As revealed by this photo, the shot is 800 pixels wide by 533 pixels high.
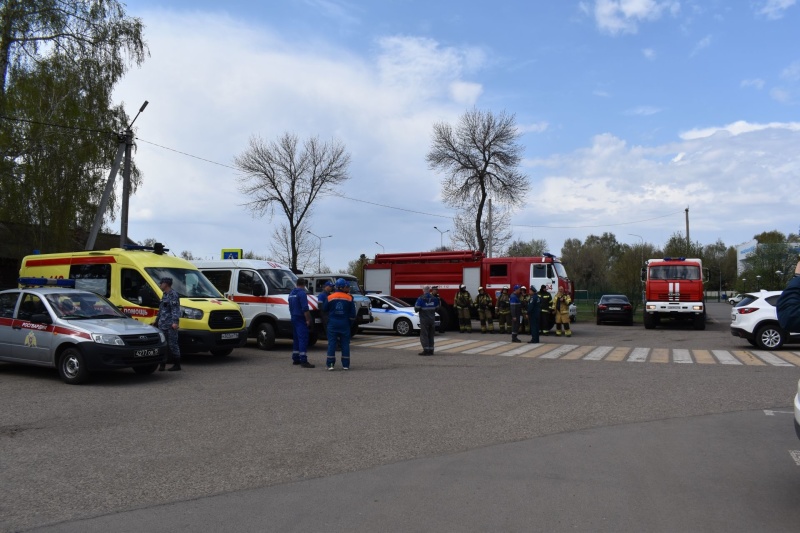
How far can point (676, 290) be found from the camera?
1056 inches

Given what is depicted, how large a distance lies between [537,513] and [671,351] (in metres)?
14.1

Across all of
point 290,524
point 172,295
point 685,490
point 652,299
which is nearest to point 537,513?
point 685,490

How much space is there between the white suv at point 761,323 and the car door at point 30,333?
653 inches

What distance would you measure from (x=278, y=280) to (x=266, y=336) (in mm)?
1573

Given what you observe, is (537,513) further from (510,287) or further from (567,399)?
(510,287)

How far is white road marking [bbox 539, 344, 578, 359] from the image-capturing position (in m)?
16.2

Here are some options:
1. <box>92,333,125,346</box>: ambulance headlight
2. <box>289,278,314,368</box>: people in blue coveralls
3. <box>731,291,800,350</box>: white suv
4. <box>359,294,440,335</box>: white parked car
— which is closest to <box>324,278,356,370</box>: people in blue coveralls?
<box>289,278,314,368</box>: people in blue coveralls

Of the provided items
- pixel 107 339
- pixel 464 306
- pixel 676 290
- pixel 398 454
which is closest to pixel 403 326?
pixel 464 306

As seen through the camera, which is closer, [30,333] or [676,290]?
[30,333]

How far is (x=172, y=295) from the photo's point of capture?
41.4 feet

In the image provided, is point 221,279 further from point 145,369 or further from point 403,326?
point 403,326

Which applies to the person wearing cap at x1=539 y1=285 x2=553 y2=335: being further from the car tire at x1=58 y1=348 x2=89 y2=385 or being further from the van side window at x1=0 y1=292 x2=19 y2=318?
the van side window at x1=0 y1=292 x2=19 y2=318

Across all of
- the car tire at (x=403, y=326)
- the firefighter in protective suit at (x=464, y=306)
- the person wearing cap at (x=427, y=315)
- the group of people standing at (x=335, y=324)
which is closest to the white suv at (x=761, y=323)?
the person wearing cap at (x=427, y=315)

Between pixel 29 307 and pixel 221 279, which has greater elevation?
pixel 221 279
